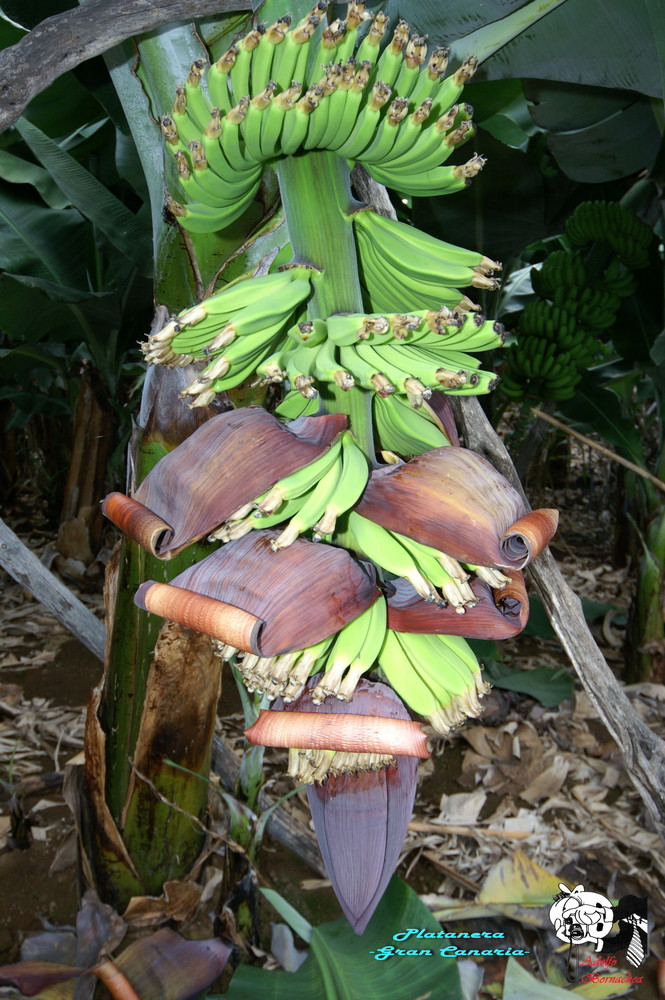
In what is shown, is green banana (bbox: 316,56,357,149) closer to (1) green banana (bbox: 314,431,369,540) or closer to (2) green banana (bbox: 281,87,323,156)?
(2) green banana (bbox: 281,87,323,156)

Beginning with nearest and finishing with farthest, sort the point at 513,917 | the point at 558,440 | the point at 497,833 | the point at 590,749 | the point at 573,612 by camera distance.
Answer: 1. the point at 573,612
2. the point at 513,917
3. the point at 497,833
4. the point at 590,749
5. the point at 558,440

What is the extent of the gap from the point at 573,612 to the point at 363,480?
199 millimetres

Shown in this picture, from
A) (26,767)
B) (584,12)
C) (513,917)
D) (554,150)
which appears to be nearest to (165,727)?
(513,917)

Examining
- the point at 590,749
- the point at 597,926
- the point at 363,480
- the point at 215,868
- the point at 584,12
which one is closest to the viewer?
the point at 363,480

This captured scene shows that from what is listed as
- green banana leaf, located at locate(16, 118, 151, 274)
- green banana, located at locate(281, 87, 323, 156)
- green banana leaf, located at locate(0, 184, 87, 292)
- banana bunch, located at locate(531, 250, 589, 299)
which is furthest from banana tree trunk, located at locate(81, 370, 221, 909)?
banana bunch, located at locate(531, 250, 589, 299)

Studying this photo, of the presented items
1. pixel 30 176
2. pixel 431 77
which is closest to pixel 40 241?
pixel 30 176

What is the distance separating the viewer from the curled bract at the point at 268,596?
29cm

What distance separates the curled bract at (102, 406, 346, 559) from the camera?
0.30m

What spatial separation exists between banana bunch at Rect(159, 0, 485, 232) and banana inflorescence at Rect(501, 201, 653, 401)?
148 centimetres

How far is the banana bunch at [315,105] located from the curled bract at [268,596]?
7.2 inches

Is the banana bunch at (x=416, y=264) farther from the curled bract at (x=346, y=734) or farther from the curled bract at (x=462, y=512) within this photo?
the curled bract at (x=346, y=734)

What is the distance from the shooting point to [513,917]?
1.02 metres

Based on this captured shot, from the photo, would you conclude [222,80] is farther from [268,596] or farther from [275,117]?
[268,596]

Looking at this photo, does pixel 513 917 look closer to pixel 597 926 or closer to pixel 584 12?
pixel 597 926
